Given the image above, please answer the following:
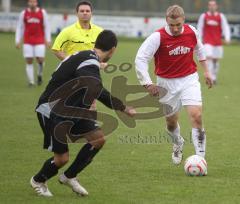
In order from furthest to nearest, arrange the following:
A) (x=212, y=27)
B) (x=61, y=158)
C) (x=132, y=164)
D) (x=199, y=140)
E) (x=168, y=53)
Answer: (x=212, y=27) < (x=132, y=164) < (x=168, y=53) < (x=199, y=140) < (x=61, y=158)

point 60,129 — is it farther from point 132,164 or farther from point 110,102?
point 132,164

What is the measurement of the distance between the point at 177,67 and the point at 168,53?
0.78 feet

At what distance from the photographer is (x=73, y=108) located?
8219mm

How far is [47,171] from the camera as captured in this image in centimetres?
841

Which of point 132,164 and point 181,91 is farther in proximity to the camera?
point 132,164

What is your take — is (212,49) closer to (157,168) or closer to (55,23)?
(157,168)

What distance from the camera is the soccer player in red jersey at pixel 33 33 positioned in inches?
820

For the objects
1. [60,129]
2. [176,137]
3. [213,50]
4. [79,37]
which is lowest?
[213,50]

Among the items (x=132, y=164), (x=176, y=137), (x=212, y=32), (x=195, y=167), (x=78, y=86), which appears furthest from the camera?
(x=212, y=32)

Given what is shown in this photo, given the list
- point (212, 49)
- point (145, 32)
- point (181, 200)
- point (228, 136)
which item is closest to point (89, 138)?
point (181, 200)

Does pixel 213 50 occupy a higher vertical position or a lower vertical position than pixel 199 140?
lower

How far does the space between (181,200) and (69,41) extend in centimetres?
494

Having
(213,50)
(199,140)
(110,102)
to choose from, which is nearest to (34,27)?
(213,50)

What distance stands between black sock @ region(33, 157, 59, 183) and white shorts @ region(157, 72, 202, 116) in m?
2.54
